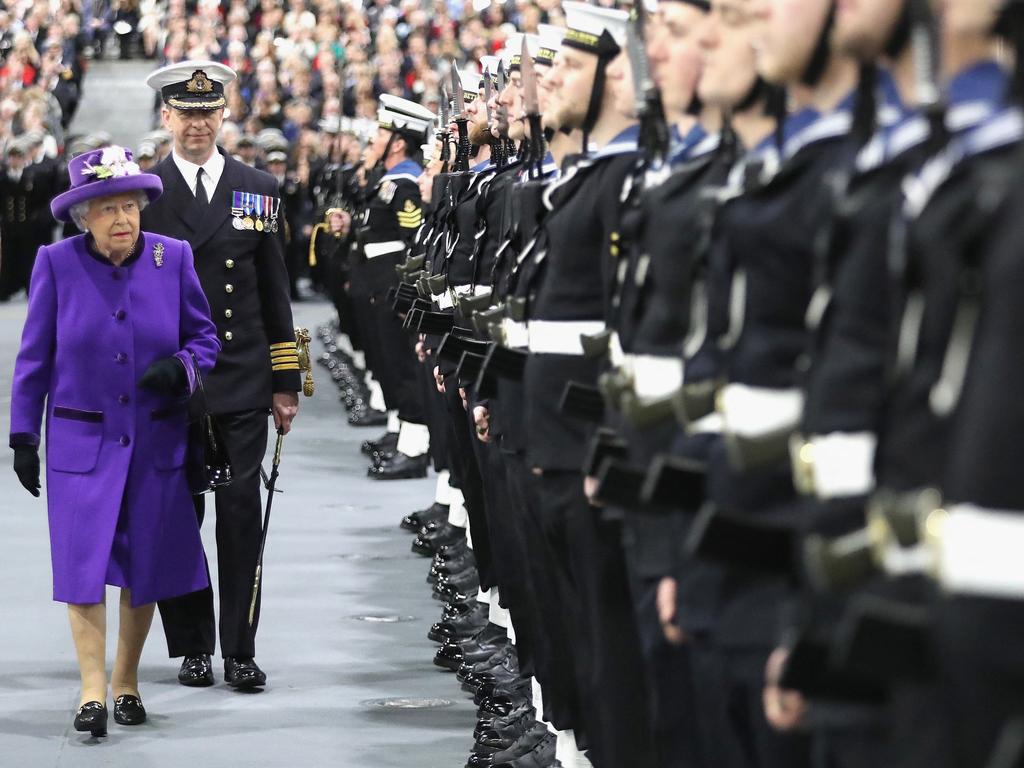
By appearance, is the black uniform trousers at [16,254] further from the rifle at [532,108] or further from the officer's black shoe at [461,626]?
the rifle at [532,108]

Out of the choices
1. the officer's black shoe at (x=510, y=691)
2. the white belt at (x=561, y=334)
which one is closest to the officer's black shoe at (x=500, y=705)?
the officer's black shoe at (x=510, y=691)

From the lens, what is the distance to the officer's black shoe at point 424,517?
9102 millimetres

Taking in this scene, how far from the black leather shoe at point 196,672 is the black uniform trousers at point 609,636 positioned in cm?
231

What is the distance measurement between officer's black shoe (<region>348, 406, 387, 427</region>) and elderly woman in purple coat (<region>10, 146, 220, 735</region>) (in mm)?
7852

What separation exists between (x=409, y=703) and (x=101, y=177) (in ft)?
5.84

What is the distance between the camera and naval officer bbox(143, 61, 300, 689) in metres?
6.37

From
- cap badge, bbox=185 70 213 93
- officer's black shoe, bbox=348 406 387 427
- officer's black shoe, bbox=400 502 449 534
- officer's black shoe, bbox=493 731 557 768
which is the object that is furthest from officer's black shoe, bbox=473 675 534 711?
officer's black shoe, bbox=348 406 387 427

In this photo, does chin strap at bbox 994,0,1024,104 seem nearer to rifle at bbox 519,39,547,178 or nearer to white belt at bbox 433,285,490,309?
rifle at bbox 519,39,547,178

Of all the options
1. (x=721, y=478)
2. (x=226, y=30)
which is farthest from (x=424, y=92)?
(x=721, y=478)

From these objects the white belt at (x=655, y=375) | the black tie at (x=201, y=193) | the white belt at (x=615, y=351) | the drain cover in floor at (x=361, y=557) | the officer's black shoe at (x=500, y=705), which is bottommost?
the drain cover in floor at (x=361, y=557)

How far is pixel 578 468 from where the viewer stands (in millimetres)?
4332

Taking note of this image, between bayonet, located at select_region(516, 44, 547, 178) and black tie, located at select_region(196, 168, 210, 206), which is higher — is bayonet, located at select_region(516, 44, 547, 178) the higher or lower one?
the higher one

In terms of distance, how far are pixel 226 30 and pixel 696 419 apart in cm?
2527

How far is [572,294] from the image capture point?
430 cm
